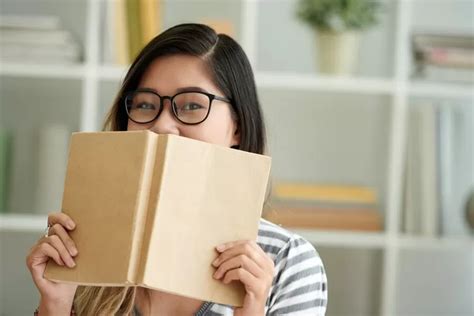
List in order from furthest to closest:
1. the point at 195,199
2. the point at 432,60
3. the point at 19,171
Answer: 1. the point at 19,171
2. the point at 432,60
3. the point at 195,199

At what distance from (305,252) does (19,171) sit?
1.63 meters

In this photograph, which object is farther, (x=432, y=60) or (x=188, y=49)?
(x=432, y=60)

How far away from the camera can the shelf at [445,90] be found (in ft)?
8.41

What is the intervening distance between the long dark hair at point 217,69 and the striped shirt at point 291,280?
18cm

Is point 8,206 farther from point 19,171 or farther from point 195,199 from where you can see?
point 195,199

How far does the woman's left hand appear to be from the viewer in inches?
47.1

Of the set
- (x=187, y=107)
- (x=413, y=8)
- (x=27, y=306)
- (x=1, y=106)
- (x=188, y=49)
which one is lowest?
(x=27, y=306)

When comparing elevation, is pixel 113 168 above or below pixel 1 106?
below

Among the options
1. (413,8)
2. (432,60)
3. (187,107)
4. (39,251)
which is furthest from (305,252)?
(413,8)

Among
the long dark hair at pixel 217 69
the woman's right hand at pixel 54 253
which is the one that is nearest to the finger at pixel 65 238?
the woman's right hand at pixel 54 253

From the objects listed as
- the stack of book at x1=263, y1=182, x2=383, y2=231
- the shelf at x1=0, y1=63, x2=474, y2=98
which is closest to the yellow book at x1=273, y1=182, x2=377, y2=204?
the stack of book at x1=263, y1=182, x2=383, y2=231

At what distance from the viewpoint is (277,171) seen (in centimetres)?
286

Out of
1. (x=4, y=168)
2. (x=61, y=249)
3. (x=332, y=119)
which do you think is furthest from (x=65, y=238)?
(x=332, y=119)

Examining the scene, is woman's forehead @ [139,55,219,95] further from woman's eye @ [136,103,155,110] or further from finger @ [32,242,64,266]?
finger @ [32,242,64,266]
